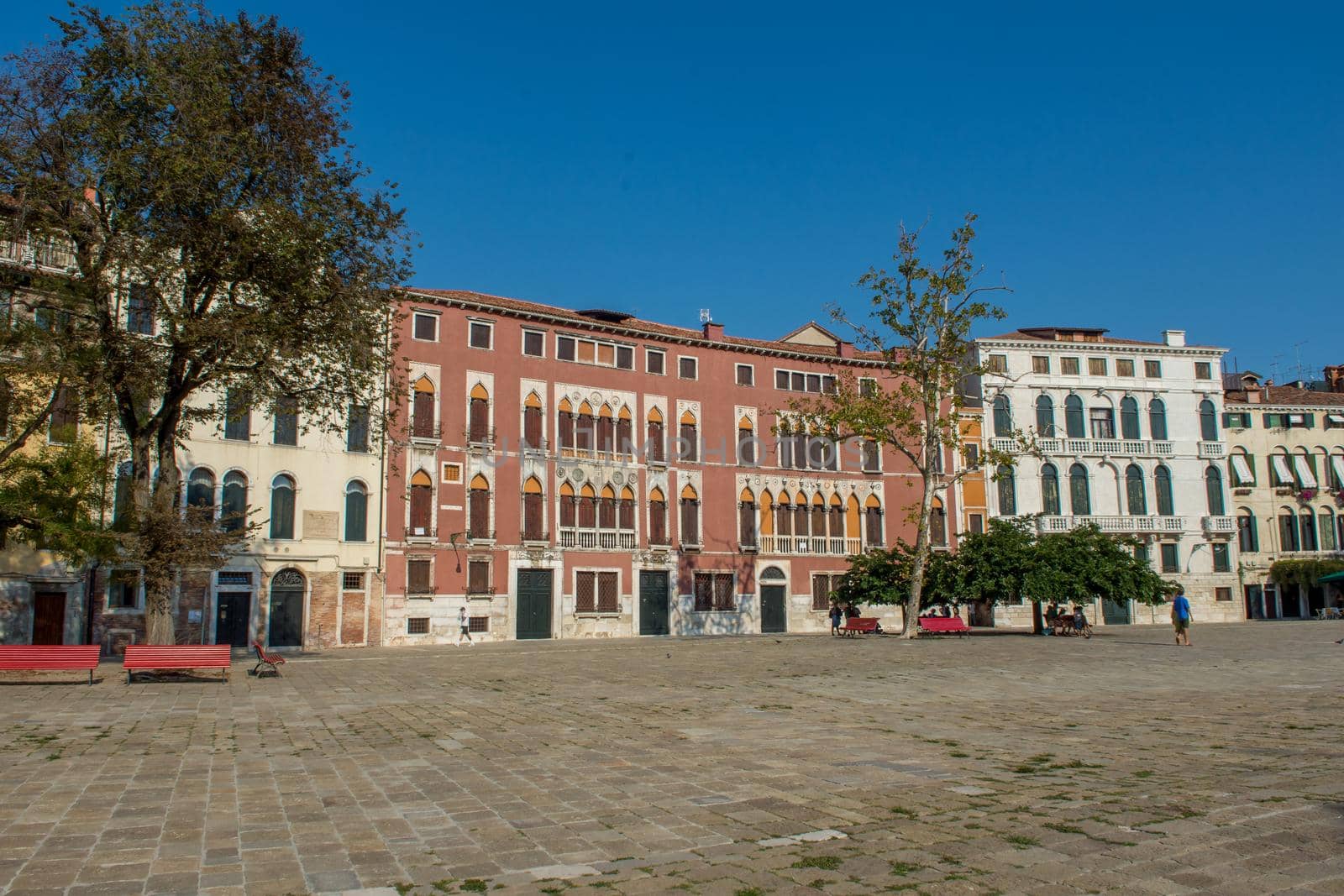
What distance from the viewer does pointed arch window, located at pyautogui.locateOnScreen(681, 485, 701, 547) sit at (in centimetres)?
4334

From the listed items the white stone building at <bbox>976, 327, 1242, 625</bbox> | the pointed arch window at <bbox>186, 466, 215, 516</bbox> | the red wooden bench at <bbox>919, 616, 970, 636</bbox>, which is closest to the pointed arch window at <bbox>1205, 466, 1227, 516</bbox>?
the white stone building at <bbox>976, 327, 1242, 625</bbox>

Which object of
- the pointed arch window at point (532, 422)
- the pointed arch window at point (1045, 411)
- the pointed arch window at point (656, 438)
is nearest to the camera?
the pointed arch window at point (532, 422)

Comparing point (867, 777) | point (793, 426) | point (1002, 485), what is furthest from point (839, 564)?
point (867, 777)

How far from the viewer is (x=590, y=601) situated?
4059 cm

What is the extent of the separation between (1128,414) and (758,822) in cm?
5268

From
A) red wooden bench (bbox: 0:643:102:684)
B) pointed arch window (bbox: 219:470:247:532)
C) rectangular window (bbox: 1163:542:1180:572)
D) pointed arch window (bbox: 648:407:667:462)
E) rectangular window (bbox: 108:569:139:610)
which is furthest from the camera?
rectangular window (bbox: 1163:542:1180:572)

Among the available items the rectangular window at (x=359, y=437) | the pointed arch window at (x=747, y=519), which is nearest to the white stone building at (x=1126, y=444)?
the pointed arch window at (x=747, y=519)

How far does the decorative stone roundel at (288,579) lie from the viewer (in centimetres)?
3328

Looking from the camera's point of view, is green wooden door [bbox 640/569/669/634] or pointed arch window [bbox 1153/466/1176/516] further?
pointed arch window [bbox 1153/466/1176/516]

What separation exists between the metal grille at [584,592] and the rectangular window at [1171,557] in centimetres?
3087

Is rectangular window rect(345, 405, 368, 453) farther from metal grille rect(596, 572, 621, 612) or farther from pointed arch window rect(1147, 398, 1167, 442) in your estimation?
pointed arch window rect(1147, 398, 1167, 442)

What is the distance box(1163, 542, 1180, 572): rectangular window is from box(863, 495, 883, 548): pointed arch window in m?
16.7

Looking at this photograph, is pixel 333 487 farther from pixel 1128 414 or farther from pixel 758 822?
pixel 1128 414

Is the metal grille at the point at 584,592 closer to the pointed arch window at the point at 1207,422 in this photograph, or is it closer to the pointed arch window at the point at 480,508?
the pointed arch window at the point at 480,508
